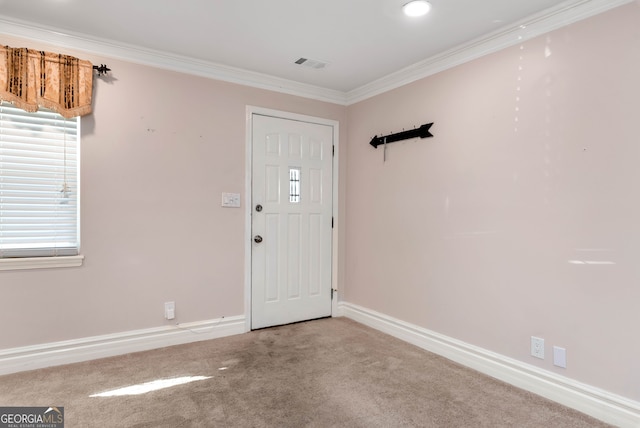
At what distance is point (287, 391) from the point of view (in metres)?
2.35

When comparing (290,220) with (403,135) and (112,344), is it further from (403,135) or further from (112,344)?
(112,344)

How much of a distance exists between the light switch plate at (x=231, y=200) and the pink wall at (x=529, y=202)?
1447mm

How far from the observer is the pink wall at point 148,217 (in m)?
2.72

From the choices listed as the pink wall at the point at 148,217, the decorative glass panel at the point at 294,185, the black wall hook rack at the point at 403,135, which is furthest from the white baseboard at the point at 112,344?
the black wall hook rack at the point at 403,135

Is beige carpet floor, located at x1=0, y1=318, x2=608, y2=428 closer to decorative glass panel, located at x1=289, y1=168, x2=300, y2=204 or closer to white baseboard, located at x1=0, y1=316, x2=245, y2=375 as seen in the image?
white baseboard, located at x1=0, y1=316, x2=245, y2=375

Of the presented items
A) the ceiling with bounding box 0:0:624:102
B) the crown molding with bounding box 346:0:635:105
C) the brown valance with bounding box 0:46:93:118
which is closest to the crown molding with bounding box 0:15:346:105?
the ceiling with bounding box 0:0:624:102

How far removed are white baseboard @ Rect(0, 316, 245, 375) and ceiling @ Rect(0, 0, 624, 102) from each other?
7.63 feet

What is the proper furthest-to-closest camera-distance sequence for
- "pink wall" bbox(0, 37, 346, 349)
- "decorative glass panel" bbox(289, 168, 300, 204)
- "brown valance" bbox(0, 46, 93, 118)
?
"decorative glass panel" bbox(289, 168, 300, 204) → "pink wall" bbox(0, 37, 346, 349) → "brown valance" bbox(0, 46, 93, 118)

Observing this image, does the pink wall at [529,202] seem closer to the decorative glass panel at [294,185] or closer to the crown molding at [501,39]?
the crown molding at [501,39]

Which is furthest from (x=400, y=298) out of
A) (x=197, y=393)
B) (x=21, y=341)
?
(x=21, y=341)

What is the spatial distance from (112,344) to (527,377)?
Answer: 10.1 ft

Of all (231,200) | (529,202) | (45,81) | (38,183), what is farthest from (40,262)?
(529,202)

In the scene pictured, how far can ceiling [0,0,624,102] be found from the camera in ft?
7.50

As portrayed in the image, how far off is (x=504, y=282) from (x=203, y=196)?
255cm
